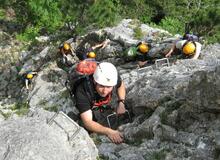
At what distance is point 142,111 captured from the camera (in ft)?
27.0

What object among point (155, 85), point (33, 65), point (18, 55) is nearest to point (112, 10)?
point (33, 65)

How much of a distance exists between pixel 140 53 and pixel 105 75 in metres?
8.89

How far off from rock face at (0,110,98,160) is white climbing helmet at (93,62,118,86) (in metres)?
0.96

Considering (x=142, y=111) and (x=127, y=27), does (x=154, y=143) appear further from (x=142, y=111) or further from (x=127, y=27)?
(x=127, y=27)

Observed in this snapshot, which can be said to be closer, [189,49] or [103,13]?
[189,49]

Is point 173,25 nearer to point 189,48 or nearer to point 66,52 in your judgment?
point 66,52

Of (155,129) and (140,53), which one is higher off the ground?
(155,129)

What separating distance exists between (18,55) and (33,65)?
15.5 ft

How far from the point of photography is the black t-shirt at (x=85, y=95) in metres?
6.88

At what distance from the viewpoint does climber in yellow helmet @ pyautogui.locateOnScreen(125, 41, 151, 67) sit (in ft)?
51.2

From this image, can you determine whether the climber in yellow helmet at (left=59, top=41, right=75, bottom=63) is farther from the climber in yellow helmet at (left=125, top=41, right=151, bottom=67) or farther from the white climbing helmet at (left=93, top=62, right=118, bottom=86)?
the white climbing helmet at (left=93, top=62, right=118, bottom=86)

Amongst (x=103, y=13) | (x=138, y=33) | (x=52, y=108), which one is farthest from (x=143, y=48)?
(x=103, y=13)

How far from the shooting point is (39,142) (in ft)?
19.3

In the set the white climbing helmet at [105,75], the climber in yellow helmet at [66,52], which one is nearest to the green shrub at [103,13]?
the climber in yellow helmet at [66,52]
